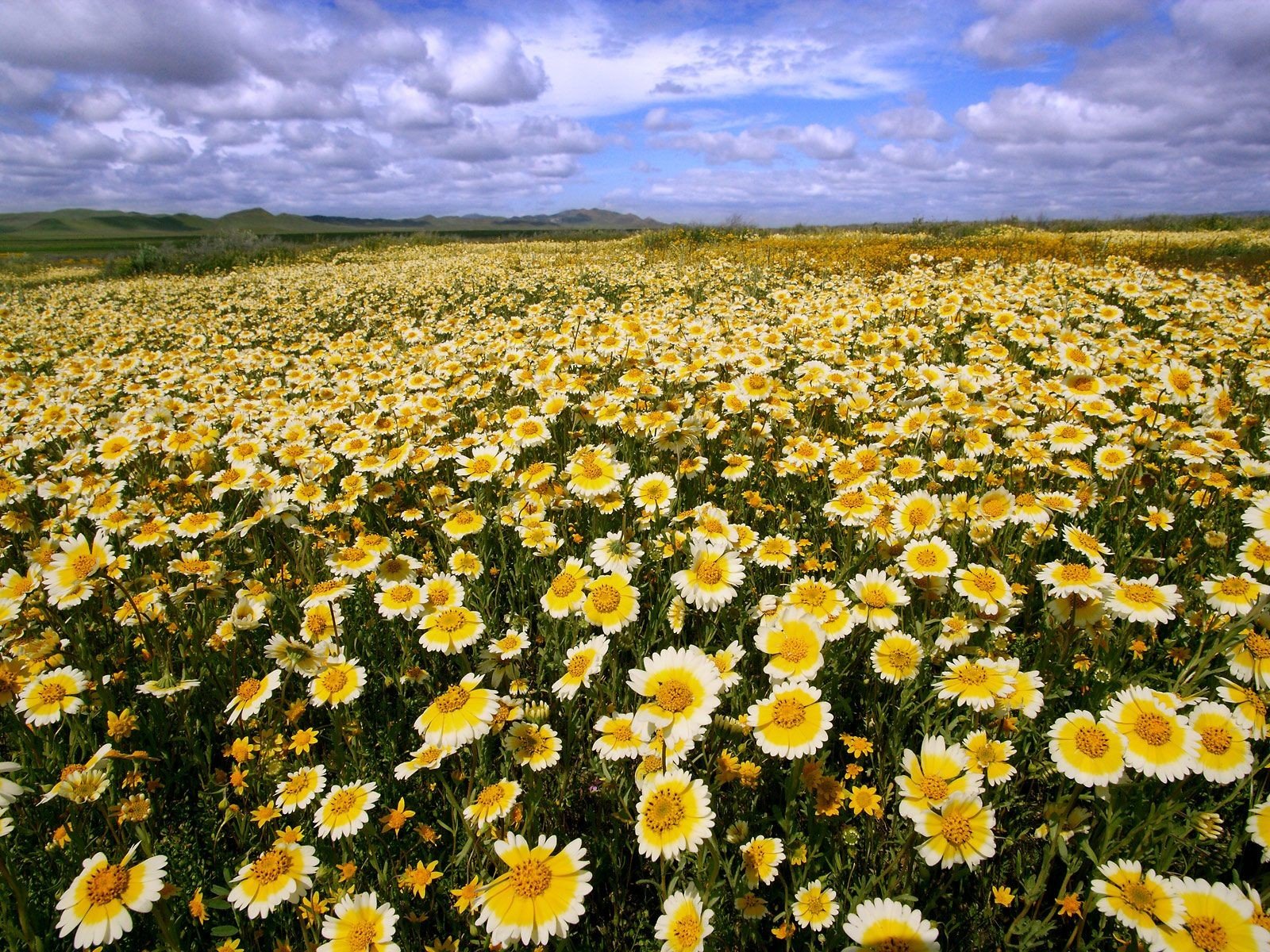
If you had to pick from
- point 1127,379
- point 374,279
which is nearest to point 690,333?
point 1127,379

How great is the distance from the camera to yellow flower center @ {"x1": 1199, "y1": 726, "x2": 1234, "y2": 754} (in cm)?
152

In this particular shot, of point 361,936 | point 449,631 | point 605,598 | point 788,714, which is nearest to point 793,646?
point 788,714

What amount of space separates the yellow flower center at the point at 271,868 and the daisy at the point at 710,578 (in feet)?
4.69

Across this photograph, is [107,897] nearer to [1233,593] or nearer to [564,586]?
[564,586]

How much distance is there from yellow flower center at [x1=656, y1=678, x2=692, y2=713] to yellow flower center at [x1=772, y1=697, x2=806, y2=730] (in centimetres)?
27

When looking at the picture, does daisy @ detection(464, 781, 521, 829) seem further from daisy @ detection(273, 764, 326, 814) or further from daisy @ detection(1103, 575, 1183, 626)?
daisy @ detection(1103, 575, 1183, 626)

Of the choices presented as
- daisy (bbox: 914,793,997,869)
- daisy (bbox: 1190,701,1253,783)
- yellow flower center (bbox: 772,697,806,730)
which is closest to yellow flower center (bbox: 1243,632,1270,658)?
daisy (bbox: 1190,701,1253,783)

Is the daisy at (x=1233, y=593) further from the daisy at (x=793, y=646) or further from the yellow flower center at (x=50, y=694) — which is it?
the yellow flower center at (x=50, y=694)

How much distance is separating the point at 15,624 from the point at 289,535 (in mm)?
1451

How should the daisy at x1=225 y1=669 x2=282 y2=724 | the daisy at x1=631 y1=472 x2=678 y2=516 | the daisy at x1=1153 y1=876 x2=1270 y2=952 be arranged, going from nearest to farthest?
the daisy at x1=1153 y1=876 x2=1270 y2=952
the daisy at x1=225 y1=669 x2=282 y2=724
the daisy at x1=631 y1=472 x2=678 y2=516

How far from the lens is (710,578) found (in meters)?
2.18

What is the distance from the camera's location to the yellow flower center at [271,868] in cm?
160

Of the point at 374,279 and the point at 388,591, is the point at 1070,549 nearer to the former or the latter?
the point at 388,591

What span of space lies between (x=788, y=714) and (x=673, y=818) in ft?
1.42
